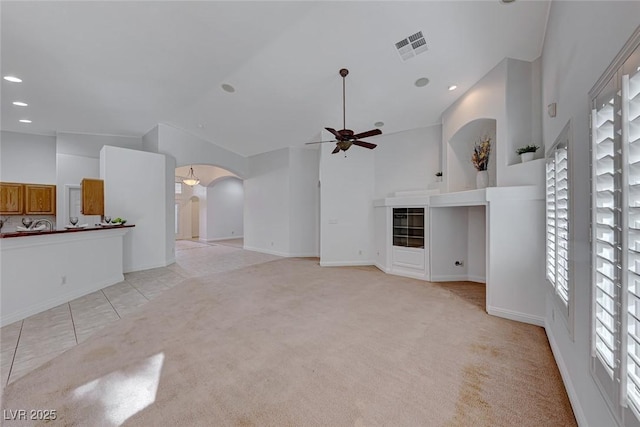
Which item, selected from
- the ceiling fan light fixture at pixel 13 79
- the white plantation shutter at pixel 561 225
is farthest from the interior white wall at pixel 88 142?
the white plantation shutter at pixel 561 225

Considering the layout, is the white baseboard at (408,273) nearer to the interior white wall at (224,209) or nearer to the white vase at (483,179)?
the white vase at (483,179)

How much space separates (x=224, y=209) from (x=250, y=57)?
9.10m

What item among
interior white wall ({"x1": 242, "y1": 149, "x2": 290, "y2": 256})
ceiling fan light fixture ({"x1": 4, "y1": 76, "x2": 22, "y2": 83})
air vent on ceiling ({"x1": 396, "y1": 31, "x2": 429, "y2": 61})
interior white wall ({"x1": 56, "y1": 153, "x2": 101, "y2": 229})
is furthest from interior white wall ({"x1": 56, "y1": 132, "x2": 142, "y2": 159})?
air vent on ceiling ({"x1": 396, "y1": 31, "x2": 429, "y2": 61})

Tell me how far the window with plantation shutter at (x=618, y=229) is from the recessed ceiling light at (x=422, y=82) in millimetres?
3631

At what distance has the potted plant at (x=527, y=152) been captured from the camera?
11.8 feet

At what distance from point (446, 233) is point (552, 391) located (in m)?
3.39

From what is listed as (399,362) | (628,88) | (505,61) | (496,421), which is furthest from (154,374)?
(505,61)

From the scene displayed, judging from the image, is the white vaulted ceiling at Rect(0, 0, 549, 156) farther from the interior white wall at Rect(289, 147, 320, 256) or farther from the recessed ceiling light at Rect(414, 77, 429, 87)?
the interior white wall at Rect(289, 147, 320, 256)

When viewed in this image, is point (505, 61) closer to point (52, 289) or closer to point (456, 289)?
point (456, 289)

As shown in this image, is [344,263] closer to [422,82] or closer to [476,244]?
[476,244]

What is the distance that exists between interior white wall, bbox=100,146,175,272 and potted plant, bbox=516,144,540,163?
A: 7.33m

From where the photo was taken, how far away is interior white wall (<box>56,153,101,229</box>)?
670 centimetres

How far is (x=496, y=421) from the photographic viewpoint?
67.2 inches

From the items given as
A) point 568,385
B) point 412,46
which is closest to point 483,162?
point 412,46
